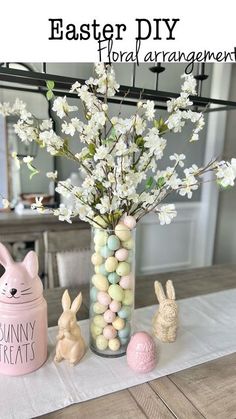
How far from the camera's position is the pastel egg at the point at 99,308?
79cm

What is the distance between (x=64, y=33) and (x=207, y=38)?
95 centimetres

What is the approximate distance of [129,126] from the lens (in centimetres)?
70

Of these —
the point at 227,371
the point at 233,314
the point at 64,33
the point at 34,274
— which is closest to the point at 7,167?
the point at 64,33

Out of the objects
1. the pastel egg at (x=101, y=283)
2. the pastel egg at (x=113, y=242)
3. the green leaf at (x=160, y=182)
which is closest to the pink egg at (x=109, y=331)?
the pastel egg at (x=101, y=283)

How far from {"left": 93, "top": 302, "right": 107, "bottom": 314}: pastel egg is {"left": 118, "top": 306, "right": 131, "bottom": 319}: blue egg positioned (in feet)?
0.13

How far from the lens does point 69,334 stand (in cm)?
78

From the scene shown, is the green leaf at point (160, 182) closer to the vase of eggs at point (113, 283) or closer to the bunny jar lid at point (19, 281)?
the vase of eggs at point (113, 283)

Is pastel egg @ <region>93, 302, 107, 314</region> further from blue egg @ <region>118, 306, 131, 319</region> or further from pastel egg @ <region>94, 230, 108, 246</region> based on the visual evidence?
pastel egg @ <region>94, 230, 108, 246</region>

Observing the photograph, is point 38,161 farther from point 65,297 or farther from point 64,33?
point 65,297

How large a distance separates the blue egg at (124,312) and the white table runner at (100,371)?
4.8 inches

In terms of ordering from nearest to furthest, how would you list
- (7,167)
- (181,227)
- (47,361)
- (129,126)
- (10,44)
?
(129,126), (47,361), (10,44), (7,167), (181,227)

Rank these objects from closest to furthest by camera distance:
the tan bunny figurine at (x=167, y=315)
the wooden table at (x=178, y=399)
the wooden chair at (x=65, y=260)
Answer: the wooden table at (x=178, y=399)
the tan bunny figurine at (x=167, y=315)
the wooden chair at (x=65, y=260)

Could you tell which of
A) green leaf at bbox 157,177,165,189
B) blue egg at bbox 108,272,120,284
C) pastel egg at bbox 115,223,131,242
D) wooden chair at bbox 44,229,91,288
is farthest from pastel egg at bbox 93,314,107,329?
wooden chair at bbox 44,229,91,288

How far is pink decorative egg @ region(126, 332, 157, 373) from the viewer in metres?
0.76
